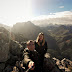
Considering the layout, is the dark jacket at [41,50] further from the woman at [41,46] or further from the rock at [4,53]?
the rock at [4,53]

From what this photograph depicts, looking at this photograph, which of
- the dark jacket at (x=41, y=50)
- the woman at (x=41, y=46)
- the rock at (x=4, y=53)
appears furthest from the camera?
the rock at (x=4, y=53)

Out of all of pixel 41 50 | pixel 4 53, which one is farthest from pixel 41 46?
pixel 4 53

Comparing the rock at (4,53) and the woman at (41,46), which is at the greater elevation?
the woman at (41,46)

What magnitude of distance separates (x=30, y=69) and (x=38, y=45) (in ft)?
11.0

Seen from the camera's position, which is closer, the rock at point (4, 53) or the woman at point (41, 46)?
the woman at point (41, 46)

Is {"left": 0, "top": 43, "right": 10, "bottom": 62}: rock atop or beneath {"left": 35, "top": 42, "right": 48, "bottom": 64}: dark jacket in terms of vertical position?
beneath

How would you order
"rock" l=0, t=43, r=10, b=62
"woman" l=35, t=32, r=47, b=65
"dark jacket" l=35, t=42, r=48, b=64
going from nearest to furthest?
1. "woman" l=35, t=32, r=47, b=65
2. "dark jacket" l=35, t=42, r=48, b=64
3. "rock" l=0, t=43, r=10, b=62

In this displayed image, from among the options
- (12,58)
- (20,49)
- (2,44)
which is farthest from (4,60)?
(20,49)

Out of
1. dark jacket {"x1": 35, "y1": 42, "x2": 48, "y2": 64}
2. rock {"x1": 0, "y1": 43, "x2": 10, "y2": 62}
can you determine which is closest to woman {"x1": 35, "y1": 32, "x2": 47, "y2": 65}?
dark jacket {"x1": 35, "y1": 42, "x2": 48, "y2": 64}

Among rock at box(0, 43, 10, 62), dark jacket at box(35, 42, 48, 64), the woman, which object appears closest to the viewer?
the woman

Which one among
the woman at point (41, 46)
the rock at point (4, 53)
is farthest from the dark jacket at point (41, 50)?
the rock at point (4, 53)

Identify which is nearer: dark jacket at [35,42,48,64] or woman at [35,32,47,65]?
woman at [35,32,47,65]

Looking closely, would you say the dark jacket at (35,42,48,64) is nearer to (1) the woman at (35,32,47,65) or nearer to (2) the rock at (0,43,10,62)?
(1) the woman at (35,32,47,65)

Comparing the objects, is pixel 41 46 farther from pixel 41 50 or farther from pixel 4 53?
pixel 4 53
